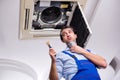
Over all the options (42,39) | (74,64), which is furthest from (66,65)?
(42,39)

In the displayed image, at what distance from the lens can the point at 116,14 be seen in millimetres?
2125

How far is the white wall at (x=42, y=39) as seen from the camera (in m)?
1.97

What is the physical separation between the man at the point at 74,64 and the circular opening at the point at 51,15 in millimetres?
435

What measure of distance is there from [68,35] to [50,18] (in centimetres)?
45

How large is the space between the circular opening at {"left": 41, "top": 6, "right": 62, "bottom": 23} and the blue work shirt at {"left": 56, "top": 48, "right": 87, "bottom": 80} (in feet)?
1.67

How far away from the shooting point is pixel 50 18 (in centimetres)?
214

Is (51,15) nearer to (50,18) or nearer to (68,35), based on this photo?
(50,18)

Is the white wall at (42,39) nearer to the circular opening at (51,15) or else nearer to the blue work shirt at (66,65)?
the circular opening at (51,15)

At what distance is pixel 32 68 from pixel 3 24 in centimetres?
60

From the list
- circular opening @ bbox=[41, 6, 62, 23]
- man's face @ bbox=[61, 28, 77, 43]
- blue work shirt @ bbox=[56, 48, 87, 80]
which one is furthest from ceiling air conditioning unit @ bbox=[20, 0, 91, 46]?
blue work shirt @ bbox=[56, 48, 87, 80]

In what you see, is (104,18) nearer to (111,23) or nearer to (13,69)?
(111,23)

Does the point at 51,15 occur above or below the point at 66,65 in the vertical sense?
above

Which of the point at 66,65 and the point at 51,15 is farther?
the point at 51,15

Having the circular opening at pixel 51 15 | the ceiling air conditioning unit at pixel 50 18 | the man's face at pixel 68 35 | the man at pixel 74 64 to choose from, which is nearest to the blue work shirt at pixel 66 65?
the man at pixel 74 64
